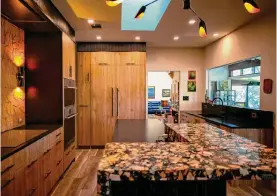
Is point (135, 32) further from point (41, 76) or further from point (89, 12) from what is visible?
point (41, 76)

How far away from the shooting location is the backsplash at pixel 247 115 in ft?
12.0

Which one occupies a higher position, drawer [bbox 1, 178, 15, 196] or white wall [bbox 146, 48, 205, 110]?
white wall [bbox 146, 48, 205, 110]

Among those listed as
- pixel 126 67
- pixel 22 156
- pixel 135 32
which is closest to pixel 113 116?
pixel 126 67

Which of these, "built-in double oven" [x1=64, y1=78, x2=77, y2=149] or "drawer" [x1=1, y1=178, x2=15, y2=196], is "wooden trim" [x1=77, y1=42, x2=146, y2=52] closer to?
"built-in double oven" [x1=64, y1=78, x2=77, y2=149]

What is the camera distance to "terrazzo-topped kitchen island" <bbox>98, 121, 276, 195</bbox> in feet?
3.57

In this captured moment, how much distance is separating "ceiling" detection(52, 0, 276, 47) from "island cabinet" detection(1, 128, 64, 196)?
77.3 inches

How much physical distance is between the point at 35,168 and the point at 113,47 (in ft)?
13.0

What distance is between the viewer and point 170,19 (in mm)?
4004

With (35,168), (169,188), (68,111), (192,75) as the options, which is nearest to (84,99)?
(68,111)

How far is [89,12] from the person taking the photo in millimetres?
3768

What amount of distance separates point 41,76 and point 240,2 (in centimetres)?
322

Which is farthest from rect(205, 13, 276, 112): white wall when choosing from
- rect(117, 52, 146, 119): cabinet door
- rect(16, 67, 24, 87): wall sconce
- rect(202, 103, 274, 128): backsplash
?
rect(16, 67, 24, 87): wall sconce

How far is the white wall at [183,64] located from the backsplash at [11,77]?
12.2 ft

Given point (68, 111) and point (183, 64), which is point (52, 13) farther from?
point (183, 64)
